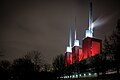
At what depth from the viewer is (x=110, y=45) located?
5022 cm

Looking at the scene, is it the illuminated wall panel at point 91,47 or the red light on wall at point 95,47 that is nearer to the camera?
the illuminated wall panel at point 91,47

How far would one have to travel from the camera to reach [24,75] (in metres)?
30.9

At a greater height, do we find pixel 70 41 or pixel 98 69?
pixel 70 41

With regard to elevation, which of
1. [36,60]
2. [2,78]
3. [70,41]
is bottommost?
[2,78]

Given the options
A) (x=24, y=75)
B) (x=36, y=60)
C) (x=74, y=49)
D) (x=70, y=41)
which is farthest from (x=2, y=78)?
(x=70, y=41)

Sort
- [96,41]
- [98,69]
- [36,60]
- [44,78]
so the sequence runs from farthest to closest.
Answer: [96,41], [36,60], [98,69], [44,78]

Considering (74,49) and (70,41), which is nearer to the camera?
(74,49)

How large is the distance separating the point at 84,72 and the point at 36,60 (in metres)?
21.2

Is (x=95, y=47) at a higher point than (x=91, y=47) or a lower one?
higher

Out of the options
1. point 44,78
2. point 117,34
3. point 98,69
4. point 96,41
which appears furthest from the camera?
point 96,41

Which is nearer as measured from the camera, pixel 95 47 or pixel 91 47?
pixel 91 47

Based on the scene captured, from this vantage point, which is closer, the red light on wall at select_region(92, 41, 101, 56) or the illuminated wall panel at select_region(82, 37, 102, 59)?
the illuminated wall panel at select_region(82, 37, 102, 59)

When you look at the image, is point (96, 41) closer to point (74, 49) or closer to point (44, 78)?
point (74, 49)

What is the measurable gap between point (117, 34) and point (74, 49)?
368 feet
